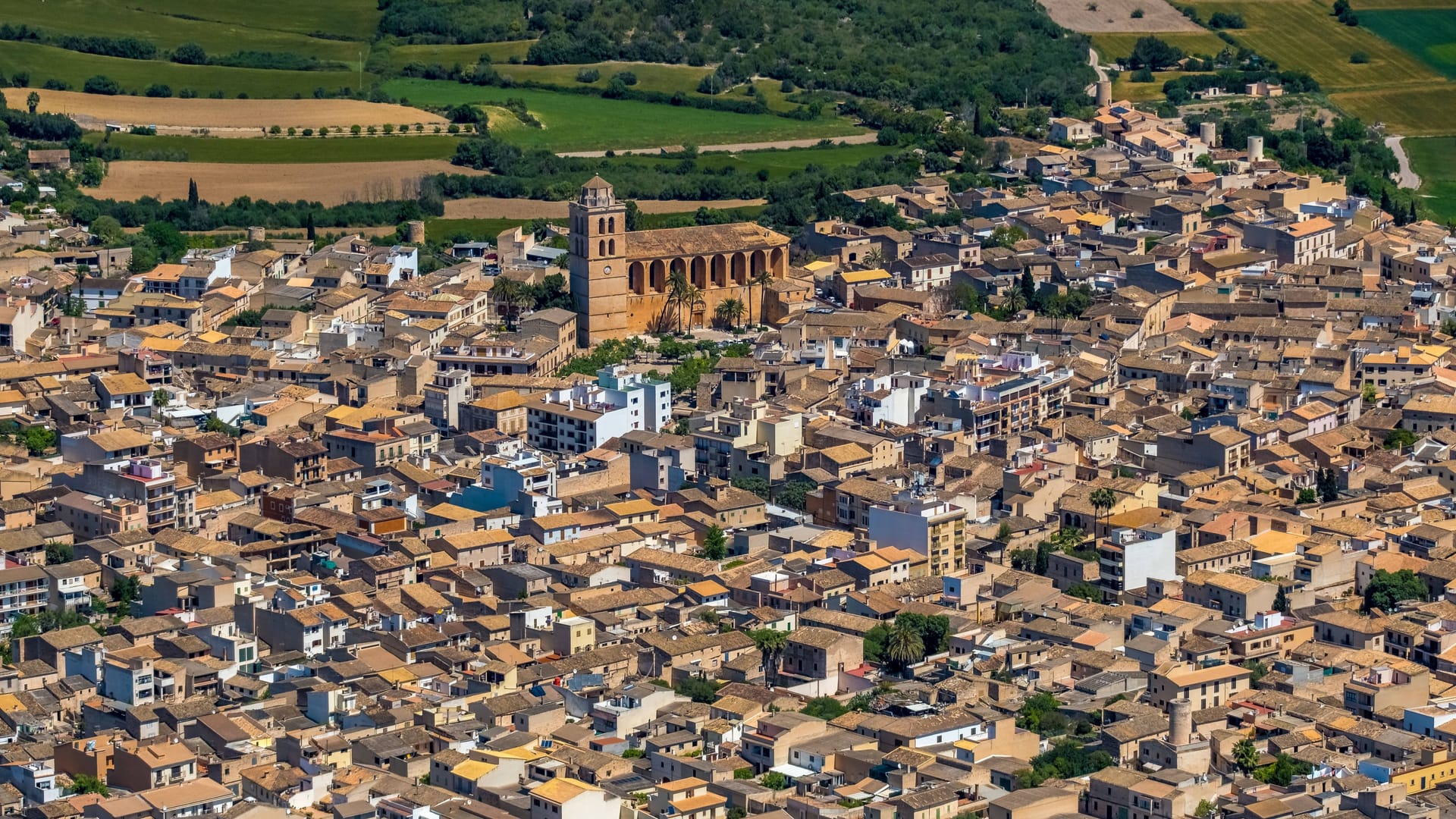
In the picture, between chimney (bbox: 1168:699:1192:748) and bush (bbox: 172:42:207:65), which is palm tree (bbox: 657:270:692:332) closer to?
chimney (bbox: 1168:699:1192:748)

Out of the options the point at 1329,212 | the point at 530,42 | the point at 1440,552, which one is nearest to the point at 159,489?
the point at 1440,552

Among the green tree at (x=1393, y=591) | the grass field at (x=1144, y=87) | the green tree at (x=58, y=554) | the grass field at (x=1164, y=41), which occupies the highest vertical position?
the grass field at (x=1164, y=41)

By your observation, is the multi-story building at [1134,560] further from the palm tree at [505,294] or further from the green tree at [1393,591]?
the palm tree at [505,294]

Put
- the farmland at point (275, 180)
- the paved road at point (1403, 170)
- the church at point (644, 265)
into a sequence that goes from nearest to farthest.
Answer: the church at point (644, 265)
the farmland at point (275, 180)
the paved road at point (1403, 170)

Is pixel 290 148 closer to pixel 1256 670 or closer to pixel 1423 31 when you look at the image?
pixel 1423 31

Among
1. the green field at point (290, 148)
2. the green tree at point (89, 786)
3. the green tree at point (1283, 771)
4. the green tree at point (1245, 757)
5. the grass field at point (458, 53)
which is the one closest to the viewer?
the green tree at point (1283, 771)

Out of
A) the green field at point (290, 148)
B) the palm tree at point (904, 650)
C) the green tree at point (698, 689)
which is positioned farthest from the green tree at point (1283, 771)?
the green field at point (290, 148)
